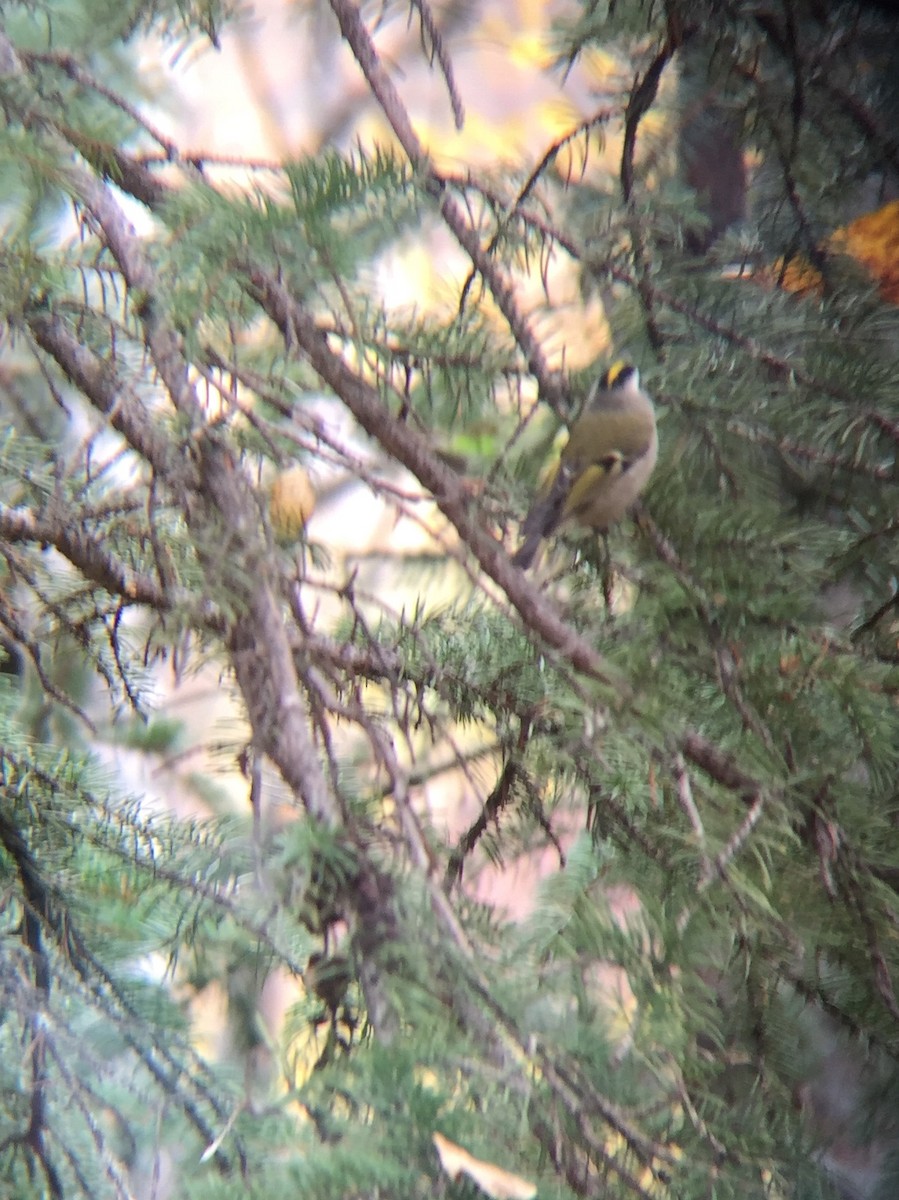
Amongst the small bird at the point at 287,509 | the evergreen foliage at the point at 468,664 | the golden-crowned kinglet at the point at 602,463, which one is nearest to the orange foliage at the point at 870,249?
the evergreen foliage at the point at 468,664

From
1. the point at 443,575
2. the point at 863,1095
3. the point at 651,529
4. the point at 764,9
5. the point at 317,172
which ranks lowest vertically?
the point at 863,1095

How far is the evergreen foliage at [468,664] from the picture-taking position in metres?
0.43

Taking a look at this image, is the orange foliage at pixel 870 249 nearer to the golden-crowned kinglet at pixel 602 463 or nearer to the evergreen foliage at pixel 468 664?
the evergreen foliage at pixel 468 664

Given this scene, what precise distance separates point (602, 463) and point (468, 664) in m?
0.18

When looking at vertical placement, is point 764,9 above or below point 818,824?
above

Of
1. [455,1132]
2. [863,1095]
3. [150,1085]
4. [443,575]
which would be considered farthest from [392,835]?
[863,1095]

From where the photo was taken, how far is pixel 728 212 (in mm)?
1209

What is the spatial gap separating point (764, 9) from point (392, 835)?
63 centimetres

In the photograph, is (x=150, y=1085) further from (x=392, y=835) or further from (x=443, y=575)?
(x=443, y=575)

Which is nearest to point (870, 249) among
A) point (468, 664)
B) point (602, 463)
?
point (602, 463)

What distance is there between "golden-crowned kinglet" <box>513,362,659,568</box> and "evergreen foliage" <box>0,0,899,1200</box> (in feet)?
Result: 0.08

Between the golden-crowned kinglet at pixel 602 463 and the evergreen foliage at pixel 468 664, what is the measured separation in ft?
0.08

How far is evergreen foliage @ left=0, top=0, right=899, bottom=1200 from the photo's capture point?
435 millimetres

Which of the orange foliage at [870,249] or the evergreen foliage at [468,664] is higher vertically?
the orange foliage at [870,249]
